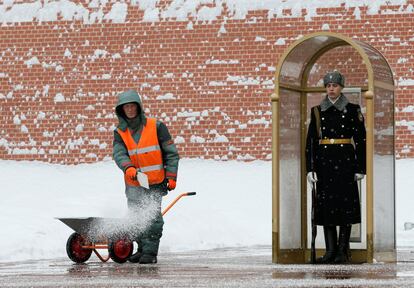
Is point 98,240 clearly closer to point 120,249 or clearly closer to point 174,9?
point 120,249

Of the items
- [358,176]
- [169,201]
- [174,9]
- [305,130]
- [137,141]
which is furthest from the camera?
[174,9]

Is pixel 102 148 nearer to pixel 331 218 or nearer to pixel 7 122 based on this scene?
pixel 7 122

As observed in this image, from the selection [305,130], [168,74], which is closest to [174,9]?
[168,74]

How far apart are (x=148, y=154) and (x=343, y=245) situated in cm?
198

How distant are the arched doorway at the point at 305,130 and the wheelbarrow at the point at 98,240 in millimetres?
1374

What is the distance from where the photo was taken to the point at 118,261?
472 inches

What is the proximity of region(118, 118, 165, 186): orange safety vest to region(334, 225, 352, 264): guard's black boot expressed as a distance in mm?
1725

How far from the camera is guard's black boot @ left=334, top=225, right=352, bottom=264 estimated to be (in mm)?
11844

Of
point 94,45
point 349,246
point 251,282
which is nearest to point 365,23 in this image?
point 94,45

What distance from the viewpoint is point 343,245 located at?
11906 mm

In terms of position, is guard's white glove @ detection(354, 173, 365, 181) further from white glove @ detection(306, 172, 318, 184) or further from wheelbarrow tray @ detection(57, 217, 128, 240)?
wheelbarrow tray @ detection(57, 217, 128, 240)

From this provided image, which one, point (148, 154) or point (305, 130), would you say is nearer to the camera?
point (148, 154)

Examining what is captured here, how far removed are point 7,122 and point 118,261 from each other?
34.9ft

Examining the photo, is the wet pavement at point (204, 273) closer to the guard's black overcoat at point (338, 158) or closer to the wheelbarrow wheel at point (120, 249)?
the wheelbarrow wheel at point (120, 249)
